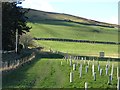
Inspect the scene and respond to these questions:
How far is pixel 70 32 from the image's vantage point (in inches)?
6265

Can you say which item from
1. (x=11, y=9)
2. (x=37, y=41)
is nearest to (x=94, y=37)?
(x=37, y=41)

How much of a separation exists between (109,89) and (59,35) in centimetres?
12235

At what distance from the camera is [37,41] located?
441 feet

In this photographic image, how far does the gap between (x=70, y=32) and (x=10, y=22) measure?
83.9 metres

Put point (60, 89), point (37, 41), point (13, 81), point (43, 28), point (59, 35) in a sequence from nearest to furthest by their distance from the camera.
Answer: point (60, 89) < point (13, 81) < point (37, 41) < point (59, 35) < point (43, 28)

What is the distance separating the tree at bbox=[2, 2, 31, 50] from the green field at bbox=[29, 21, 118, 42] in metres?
56.4

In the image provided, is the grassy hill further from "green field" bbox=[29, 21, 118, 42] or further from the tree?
the tree

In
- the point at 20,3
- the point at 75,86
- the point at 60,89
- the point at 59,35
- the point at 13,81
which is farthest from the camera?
the point at 59,35

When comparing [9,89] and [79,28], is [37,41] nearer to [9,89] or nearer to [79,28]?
[79,28]

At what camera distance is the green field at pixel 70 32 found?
148 meters

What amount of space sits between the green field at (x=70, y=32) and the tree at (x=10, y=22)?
5638cm

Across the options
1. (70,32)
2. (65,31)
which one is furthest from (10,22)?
(70,32)

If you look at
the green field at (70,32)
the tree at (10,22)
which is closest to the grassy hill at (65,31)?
the green field at (70,32)

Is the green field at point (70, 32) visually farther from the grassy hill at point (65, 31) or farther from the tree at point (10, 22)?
the tree at point (10, 22)
